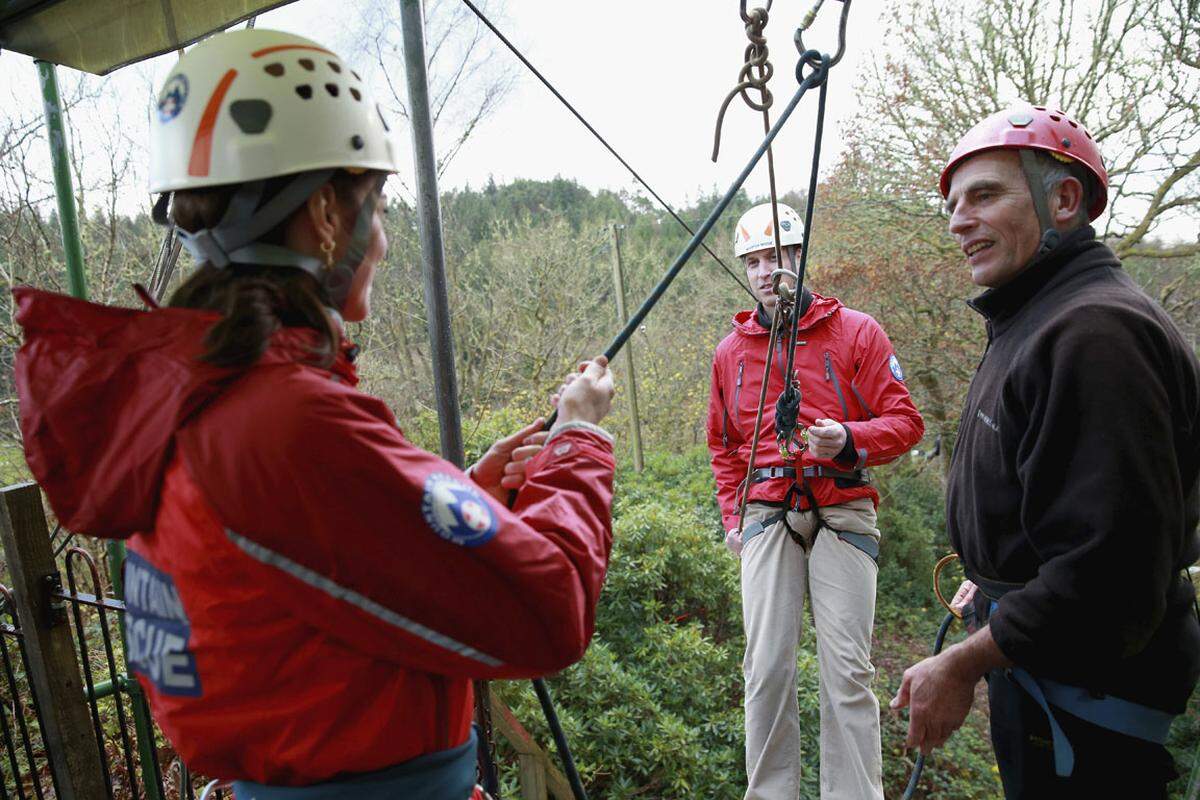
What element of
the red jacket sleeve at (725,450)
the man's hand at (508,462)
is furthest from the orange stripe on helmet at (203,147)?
the red jacket sleeve at (725,450)

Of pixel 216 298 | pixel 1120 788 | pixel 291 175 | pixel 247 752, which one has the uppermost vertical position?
pixel 291 175

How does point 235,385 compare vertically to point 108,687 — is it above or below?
above

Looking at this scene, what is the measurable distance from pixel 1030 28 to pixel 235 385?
10061 millimetres

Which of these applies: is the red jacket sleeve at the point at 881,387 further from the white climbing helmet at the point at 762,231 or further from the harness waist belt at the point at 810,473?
the white climbing helmet at the point at 762,231

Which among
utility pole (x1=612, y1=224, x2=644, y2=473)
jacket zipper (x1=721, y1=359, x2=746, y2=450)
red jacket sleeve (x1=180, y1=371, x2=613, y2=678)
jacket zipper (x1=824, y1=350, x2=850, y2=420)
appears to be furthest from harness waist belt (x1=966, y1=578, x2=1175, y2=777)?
utility pole (x1=612, y1=224, x2=644, y2=473)

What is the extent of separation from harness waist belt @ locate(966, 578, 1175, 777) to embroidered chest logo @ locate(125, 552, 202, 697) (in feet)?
4.81

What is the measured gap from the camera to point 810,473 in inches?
115

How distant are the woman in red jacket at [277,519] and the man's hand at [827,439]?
186 cm

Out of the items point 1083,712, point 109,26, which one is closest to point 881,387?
point 1083,712

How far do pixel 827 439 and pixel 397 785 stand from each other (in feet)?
6.94

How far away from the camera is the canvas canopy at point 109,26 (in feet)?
7.47

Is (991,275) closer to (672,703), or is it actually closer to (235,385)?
(235,385)

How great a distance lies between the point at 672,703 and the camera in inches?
183

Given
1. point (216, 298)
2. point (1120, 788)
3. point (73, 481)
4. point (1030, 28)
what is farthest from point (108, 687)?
point (1030, 28)
